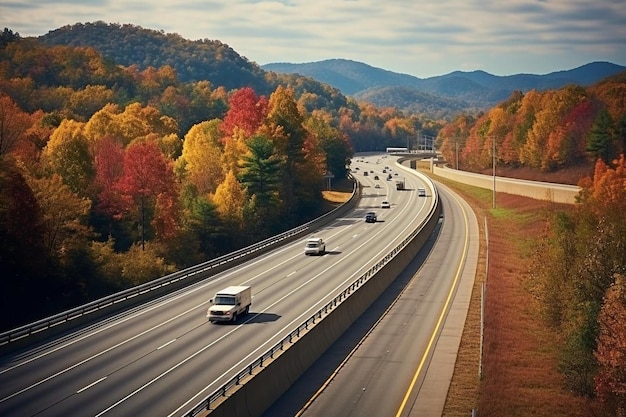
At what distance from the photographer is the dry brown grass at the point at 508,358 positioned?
40.8m

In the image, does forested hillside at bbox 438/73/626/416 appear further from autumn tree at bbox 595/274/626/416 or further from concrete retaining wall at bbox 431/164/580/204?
concrete retaining wall at bbox 431/164/580/204

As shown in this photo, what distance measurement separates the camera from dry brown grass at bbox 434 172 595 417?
4075 centimetres

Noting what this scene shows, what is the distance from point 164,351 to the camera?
145ft

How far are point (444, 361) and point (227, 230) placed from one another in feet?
167

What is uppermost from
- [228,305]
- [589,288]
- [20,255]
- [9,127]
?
[9,127]

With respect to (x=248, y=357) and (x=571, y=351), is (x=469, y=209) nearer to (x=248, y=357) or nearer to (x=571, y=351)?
(x=571, y=351)

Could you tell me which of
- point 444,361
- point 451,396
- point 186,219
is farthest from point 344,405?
point 186,219

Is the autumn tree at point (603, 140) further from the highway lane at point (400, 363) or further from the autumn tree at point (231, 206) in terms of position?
the highway lane at point (400, 363)

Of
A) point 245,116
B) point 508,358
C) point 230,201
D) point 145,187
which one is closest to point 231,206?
point 230,201

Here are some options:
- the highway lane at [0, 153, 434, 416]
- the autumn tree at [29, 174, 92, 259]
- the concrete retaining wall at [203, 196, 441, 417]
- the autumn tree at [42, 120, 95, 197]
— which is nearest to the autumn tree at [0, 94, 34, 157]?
the autumn tree at [42, 120, 95, 197]

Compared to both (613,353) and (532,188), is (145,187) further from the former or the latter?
(532,188)

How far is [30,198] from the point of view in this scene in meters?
62.1

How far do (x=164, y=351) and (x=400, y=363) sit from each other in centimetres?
1276

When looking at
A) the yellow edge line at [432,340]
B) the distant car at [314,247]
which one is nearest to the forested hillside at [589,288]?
the yellow edge line at [432,340]
